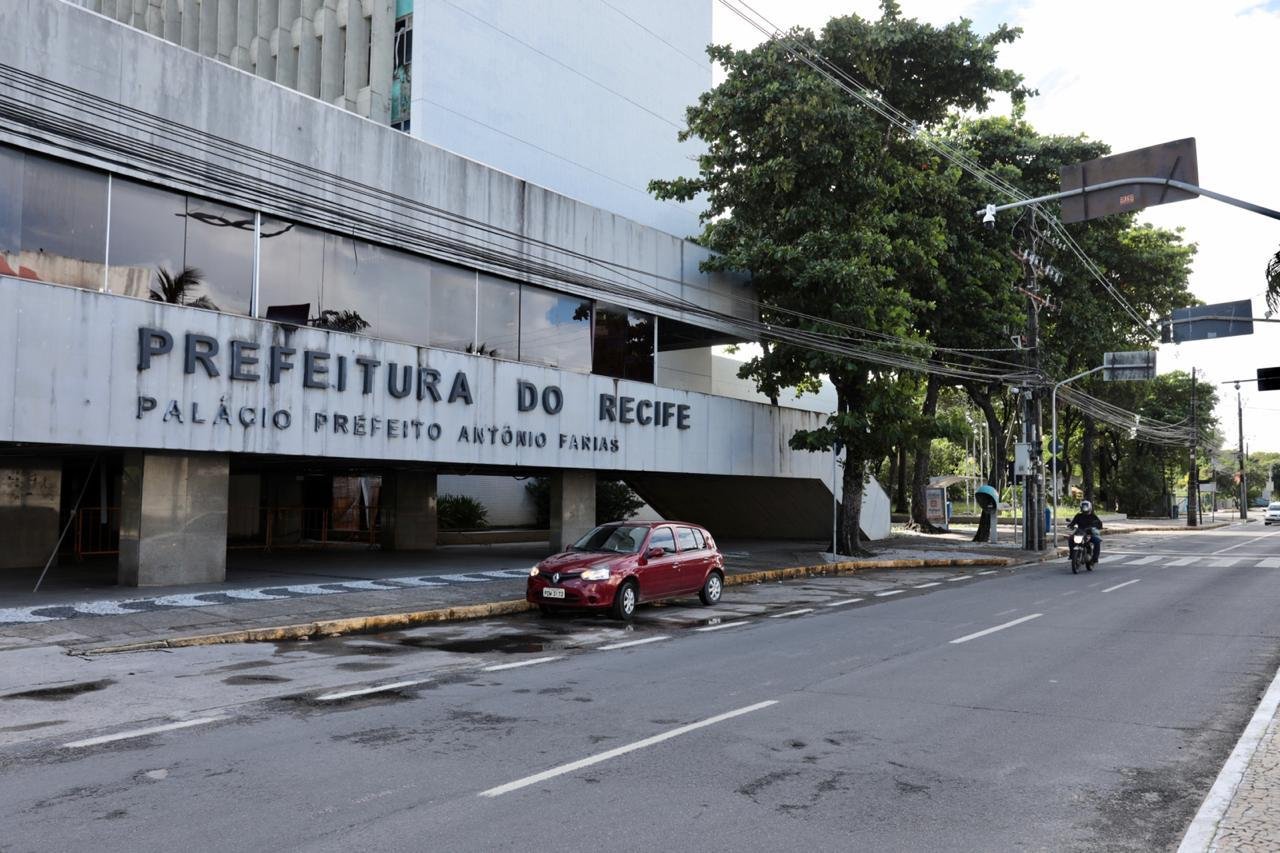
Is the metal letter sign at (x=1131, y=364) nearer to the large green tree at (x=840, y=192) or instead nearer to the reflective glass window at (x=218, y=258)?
the large green tree at (x=840, y=192)

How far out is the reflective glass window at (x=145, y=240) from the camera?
14836mm

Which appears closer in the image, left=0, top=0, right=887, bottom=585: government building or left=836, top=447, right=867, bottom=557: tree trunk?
left=0, top=0, right=887, bottom=585: government building

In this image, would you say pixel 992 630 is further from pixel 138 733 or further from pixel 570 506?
pixel 570 506

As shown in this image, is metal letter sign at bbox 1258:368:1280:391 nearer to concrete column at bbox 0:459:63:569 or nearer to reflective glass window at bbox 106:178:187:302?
reflective glass window at bbox 106:178:187:302

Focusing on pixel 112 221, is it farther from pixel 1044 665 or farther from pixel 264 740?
pixel 1044 665

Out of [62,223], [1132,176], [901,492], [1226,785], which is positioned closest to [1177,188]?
[1132,176]

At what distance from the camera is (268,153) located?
16594 millimetres

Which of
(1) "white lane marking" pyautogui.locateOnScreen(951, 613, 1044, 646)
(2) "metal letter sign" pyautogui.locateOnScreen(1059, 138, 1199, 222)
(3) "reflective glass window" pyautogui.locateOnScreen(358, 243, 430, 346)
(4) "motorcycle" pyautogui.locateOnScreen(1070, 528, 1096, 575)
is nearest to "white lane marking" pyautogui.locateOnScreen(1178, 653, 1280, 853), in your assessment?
(1) "white lane marking" pyautogui.locateOnScreen(951, 613, 1044, 646)

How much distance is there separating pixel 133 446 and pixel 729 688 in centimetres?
1015

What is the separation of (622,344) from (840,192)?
7280 mm

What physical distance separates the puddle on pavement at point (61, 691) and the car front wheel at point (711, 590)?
9.65 meters

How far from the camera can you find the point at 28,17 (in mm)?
13742

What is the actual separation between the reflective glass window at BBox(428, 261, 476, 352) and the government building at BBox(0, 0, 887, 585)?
0.08 meters

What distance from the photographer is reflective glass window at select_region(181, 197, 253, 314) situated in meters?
15.9
